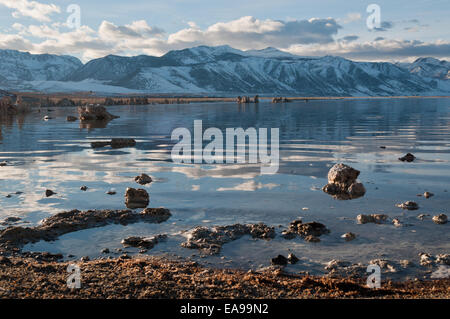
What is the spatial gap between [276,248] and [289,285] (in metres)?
2.46

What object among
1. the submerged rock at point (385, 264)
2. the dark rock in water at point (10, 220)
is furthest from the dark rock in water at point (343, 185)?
the dark rock in water at point (10, 220)

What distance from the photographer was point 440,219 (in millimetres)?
11984

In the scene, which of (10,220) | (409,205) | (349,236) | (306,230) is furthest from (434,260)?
(10,220)

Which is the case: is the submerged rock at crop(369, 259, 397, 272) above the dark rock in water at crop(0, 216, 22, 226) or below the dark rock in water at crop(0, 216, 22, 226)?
below

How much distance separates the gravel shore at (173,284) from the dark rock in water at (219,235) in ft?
4.47

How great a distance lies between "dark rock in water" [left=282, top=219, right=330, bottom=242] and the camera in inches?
435

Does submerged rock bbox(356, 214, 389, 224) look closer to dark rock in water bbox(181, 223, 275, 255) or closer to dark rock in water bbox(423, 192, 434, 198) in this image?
dark rock in water bbox(181, 223, 275, 255)

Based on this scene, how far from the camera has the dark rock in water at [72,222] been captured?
10.7 meters

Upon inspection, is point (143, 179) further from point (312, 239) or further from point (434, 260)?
point (434, 260)

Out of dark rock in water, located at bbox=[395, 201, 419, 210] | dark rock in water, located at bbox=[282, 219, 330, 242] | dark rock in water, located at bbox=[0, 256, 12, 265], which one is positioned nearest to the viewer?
dark rock in water, located at bbox=[0, 256, 12, 265]

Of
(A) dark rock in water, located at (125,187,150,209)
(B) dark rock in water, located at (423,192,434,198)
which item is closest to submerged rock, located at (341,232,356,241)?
(B) dark rock in water, located at (423,192,434,198)

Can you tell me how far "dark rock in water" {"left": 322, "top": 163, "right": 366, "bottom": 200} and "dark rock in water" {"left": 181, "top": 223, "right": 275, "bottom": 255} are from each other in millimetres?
5096
